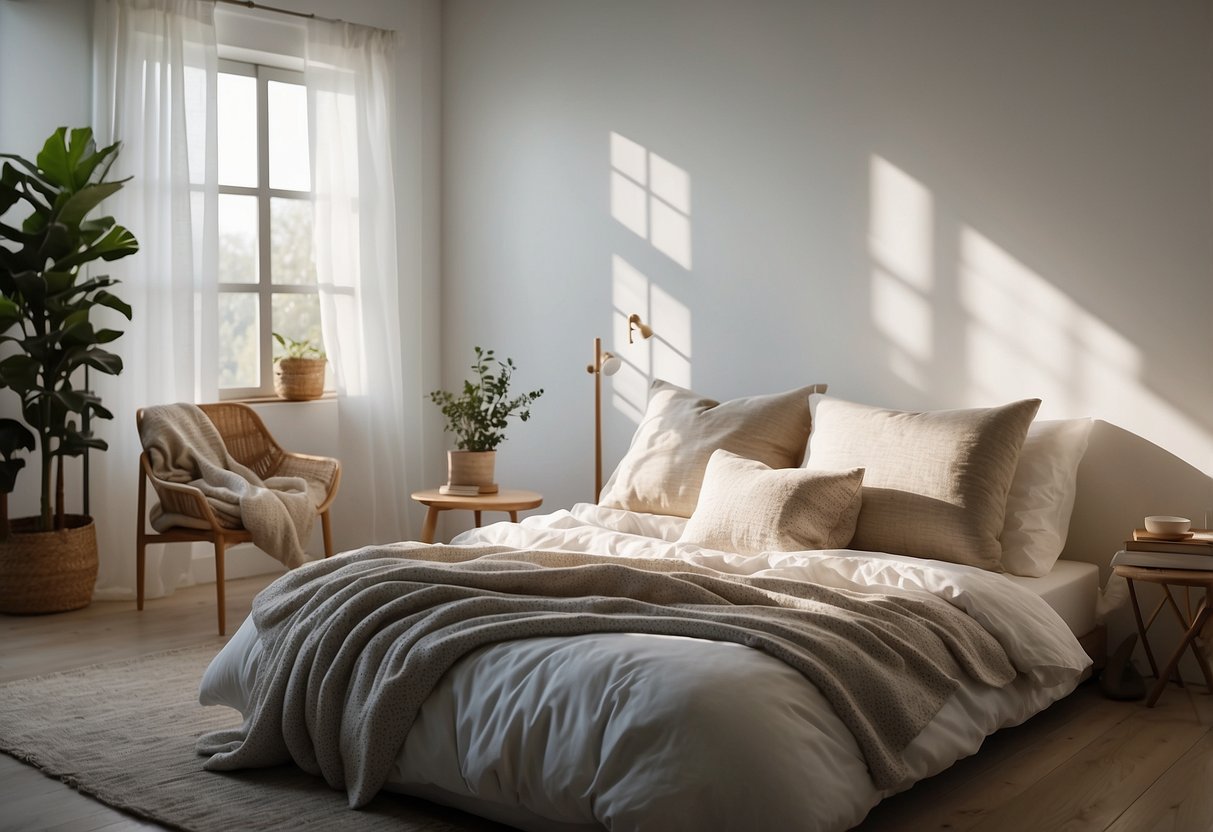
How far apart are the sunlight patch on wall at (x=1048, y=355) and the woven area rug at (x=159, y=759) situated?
2.45 meters

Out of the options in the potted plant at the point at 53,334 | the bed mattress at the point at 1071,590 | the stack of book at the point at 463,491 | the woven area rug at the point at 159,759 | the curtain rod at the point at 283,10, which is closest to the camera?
the woven area rug at the point at 159,759

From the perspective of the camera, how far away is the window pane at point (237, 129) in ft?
18.6

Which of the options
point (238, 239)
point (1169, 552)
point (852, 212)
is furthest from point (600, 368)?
point (1169, 552)

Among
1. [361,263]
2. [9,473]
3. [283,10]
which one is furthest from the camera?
[361,263]

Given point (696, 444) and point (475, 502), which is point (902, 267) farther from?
point (475, 502)

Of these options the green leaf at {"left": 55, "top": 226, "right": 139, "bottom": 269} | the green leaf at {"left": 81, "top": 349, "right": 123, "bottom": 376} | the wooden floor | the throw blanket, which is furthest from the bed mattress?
the green leaf at {"left": 55, "top": 226, "right": 139, "bottom": 269}

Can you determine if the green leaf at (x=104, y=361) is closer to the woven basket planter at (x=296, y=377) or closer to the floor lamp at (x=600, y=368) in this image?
the woven basket planter at (x=296, y=377)

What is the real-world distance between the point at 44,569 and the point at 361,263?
6.71 ft

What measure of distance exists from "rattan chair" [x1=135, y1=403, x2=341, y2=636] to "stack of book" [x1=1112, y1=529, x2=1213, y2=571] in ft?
10.1

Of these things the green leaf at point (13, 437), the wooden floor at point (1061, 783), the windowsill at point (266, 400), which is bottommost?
the wooden floor at point (1061, 783)

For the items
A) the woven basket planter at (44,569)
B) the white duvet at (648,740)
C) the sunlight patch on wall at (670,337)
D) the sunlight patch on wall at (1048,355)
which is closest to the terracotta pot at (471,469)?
the sunlight patch on wall at (670,337)

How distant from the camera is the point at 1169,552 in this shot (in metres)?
3.48

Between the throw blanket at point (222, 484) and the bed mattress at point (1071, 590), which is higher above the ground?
the throw blanket at point (222, 484)

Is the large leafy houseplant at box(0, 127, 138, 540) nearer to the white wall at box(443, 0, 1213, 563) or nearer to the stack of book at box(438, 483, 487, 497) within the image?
the stack of book at box(438, 483, 487, 497)
